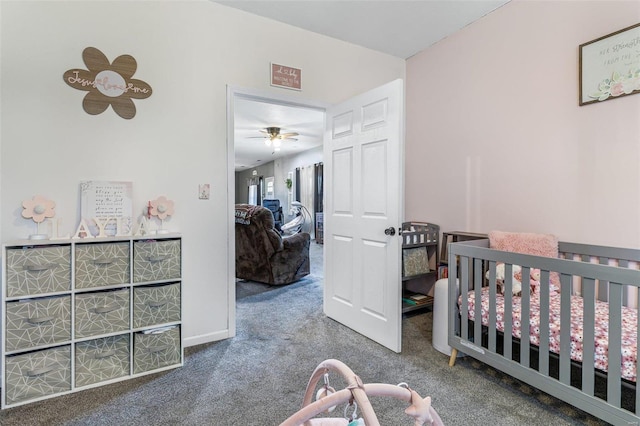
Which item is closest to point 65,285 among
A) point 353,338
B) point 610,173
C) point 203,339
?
point 203,339

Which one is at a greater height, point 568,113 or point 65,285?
point 568,113

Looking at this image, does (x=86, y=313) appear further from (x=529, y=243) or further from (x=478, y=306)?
(x=529, y=243)

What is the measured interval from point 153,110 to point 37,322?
4.64ft

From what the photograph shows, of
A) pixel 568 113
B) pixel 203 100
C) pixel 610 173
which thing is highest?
pixel 203 100

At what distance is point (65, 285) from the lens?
5.70 ft

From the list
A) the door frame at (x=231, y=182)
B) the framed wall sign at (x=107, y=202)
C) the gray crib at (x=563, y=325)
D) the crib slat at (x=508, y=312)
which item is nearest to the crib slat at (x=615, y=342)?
the gray crib at (x=563, y=325)

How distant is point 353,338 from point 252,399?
3.20 feet

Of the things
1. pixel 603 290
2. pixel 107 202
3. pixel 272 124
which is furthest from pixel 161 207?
pixel 272 124

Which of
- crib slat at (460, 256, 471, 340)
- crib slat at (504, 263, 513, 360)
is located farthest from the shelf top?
crib slat at (504, 263, 513, 360)

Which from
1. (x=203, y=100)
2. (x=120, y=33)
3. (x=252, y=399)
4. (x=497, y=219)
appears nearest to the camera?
(x=252, y=399)

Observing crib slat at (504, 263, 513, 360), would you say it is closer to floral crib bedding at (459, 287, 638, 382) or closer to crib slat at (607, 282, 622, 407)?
floral crib bedding at (459, 287, 638, 382)

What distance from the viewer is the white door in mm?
2186

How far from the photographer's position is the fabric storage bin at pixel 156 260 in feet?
6.29

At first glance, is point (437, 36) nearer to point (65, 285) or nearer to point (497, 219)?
point (497, 219)
